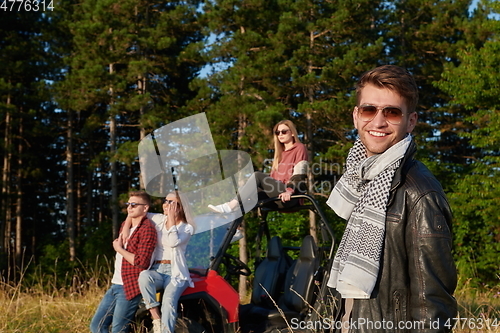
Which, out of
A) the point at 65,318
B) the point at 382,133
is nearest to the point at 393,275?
the point at 382,133

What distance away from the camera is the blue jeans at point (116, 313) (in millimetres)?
4797

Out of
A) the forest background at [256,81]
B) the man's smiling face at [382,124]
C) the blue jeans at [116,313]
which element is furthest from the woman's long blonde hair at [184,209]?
the forest background at [256,81]

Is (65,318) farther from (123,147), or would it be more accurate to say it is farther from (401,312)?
(123,147)

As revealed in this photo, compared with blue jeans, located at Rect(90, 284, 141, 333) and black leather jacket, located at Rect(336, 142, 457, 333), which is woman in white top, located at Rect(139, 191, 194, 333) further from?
black leather jacket, located at Rect(336, 142, 457, 333)

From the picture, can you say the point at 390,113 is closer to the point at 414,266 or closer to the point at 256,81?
the point at 414,266

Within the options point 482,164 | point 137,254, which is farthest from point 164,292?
point 482,164

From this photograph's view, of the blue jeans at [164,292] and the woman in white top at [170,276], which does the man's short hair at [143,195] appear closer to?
the woman in white top at [170,276]

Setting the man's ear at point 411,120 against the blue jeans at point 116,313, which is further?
the blue jeans at point 116,313

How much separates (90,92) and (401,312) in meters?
20.6

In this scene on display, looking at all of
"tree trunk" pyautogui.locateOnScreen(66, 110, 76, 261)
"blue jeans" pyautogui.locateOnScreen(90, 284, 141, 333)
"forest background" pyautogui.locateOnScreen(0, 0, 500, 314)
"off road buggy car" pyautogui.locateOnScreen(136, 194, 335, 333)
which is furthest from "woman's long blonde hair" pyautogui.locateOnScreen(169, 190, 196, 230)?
"tree trunk" pyautogui.locateOnScreen(66, 110, 76, 261)

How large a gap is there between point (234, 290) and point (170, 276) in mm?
618

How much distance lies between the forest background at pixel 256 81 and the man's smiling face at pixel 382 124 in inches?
553

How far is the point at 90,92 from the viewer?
21.1 metres

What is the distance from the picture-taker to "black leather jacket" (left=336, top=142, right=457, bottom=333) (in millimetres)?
1823
